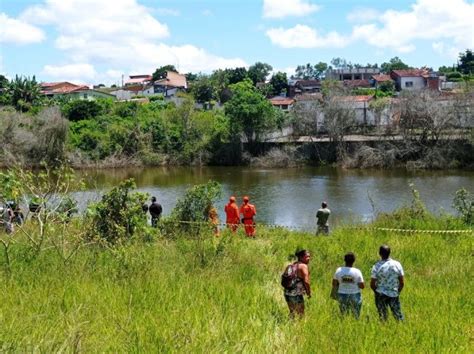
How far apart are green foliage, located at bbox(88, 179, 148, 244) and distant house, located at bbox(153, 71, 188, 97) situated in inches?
3410

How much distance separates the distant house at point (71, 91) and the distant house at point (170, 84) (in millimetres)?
10740

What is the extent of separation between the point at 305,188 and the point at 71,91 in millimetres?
70183

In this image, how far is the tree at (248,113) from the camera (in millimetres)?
50750

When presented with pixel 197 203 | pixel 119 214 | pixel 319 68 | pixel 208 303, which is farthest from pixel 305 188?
pixel 319 68

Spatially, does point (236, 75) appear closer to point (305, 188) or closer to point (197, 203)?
point (305, 188)

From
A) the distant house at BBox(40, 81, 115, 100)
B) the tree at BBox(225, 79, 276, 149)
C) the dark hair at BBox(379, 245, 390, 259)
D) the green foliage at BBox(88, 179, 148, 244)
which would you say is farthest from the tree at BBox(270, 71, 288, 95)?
the dark hair at BBox(379, 245, 390, 259)

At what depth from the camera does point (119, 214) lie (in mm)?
13992

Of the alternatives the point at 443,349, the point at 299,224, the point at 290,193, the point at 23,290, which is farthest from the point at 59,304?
the point at 290,193

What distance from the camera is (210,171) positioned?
158 feet

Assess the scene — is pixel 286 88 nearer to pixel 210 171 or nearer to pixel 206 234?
pixel 210 171

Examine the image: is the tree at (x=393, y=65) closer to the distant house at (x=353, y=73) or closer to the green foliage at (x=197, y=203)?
the distant house at (x=353, y=73)

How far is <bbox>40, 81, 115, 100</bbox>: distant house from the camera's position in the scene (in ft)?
309

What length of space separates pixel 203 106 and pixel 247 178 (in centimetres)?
3933

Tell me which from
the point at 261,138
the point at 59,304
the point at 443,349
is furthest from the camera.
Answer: the point at 261,138
